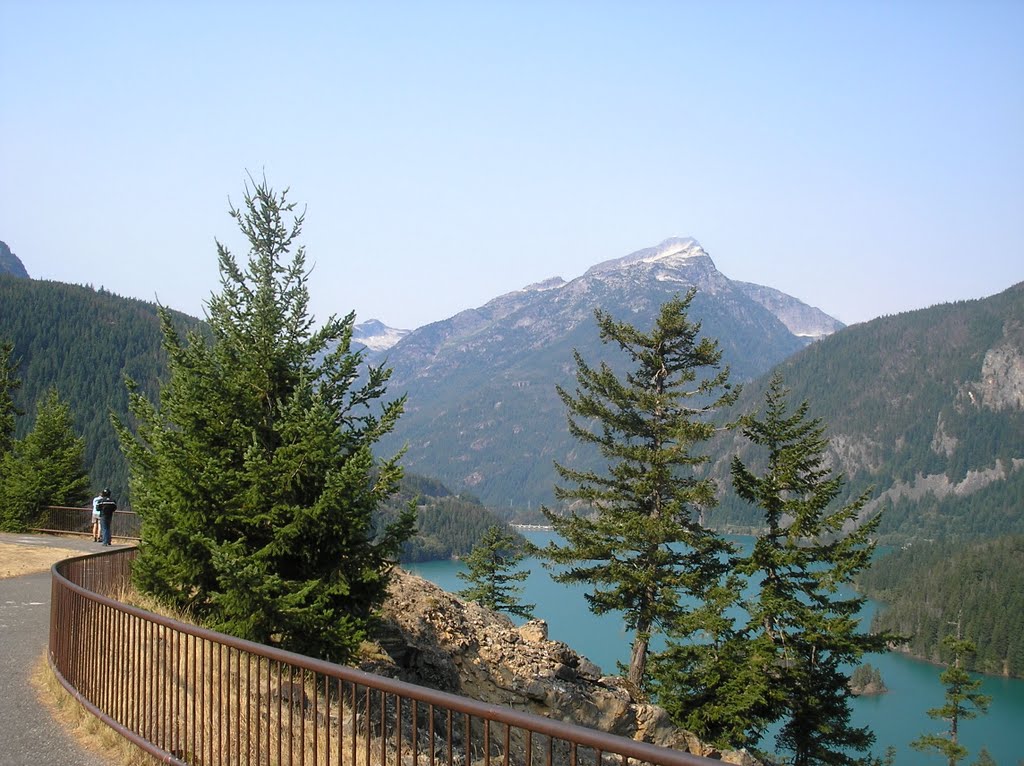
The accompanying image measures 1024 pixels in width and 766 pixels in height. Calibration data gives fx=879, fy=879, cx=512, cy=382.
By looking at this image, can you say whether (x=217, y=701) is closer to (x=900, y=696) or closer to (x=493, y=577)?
(x=493, y=577)

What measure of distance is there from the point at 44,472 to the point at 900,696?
8821 centimetres

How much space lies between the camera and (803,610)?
88.2 feet

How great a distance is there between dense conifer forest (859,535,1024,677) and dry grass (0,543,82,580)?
102 meters

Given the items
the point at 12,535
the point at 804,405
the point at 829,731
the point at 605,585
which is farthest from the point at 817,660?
the point at 12,535

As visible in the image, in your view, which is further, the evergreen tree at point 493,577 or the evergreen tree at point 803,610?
the evergreen tree at point 493,577

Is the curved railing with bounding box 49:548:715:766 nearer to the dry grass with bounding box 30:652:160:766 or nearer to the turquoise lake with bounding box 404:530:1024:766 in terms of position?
the dry grass with bounding box 30:652:160:766

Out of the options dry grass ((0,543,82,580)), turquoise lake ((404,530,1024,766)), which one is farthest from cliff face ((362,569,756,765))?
turquoise lake ((404,530,1024,766))

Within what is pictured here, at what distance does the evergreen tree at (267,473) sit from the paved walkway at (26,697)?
78.6 inches

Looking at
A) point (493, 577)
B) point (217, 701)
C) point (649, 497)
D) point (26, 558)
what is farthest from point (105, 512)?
point (493, 577)

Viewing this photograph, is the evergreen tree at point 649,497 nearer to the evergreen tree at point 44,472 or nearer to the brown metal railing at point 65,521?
the brown metal railing at point 65,521

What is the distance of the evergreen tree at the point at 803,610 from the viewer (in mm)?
26656

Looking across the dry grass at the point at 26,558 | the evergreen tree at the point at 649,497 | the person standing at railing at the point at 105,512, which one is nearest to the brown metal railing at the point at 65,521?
the person standing at railing at the point at 105,512

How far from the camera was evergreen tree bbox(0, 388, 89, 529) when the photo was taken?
115 ft

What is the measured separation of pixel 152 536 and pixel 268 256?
433cm
